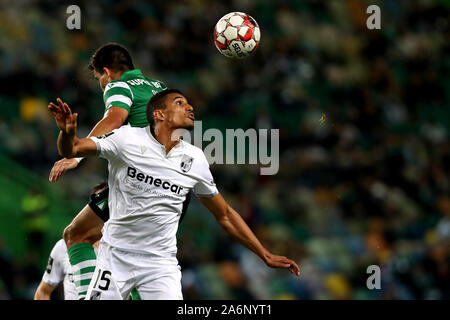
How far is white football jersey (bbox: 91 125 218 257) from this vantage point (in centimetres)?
612

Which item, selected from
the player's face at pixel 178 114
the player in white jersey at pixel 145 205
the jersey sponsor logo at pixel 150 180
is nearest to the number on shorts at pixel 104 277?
the player in white jersey at pixel 145 205

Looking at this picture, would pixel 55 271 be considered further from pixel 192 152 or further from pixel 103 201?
pixel 192 152

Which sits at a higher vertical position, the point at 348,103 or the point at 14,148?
the point at 348,103

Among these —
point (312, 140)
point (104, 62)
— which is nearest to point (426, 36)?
point (312, 140)

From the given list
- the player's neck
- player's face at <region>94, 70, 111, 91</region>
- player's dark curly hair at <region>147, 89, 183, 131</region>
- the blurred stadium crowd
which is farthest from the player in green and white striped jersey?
the blurred stadium crowd

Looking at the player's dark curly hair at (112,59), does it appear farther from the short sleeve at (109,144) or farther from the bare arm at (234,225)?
the bare arm at (234,225)

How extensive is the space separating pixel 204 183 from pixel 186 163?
225 mm

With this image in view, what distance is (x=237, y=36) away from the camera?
760cm

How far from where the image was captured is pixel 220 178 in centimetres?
1234

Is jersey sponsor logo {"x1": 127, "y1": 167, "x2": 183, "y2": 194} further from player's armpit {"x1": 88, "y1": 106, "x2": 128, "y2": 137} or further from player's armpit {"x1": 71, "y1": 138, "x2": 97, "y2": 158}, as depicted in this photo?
player's armpit {"x1": 88, "y1": 106, "x2": 128, "y2": 137}

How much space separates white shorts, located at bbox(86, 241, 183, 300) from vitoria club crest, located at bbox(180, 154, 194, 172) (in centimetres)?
70

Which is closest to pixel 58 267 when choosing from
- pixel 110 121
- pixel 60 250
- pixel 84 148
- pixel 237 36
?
pixel 60 250

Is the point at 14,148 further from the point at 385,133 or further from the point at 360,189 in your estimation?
the point at 385,133
